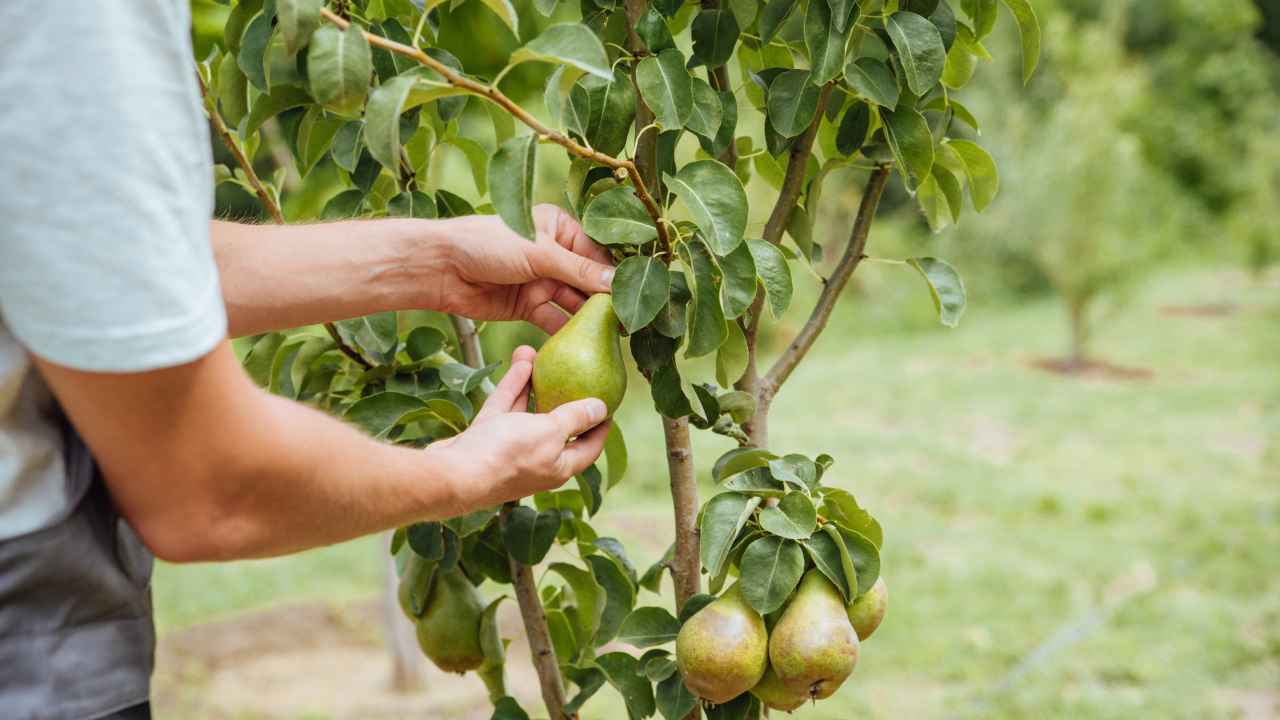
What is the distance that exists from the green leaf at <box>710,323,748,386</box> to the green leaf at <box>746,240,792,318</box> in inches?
3.4

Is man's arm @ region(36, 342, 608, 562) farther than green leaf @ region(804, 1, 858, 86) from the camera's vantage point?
No

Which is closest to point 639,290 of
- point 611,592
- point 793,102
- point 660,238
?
point 660,238

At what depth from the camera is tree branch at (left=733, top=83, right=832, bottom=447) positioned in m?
1.24

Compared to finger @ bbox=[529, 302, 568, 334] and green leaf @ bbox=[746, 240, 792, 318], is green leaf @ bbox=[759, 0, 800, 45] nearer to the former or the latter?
green leaf @ bbox=[746, 240, 792, 318]

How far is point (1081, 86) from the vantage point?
31.2 ft

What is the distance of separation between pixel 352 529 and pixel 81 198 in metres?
0.32

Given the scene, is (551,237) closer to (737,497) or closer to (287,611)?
(737,497)

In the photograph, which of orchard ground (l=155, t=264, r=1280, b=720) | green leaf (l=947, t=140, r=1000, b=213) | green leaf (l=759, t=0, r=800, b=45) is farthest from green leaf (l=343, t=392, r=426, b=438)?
orchard ground (l=155, t=264, r=1280, b=720)

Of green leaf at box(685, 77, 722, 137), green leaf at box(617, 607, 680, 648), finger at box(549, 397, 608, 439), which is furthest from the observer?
green leaf at box(617, 607, 680, 648)

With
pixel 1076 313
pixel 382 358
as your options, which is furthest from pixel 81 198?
pixel 1076 313

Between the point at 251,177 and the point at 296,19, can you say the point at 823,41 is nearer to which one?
the point at 296,19

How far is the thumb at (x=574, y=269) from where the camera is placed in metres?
1.15

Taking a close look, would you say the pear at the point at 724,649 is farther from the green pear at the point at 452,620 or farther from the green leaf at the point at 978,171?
the green leaf at the point at 978,171

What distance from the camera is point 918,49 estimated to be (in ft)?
3.67
